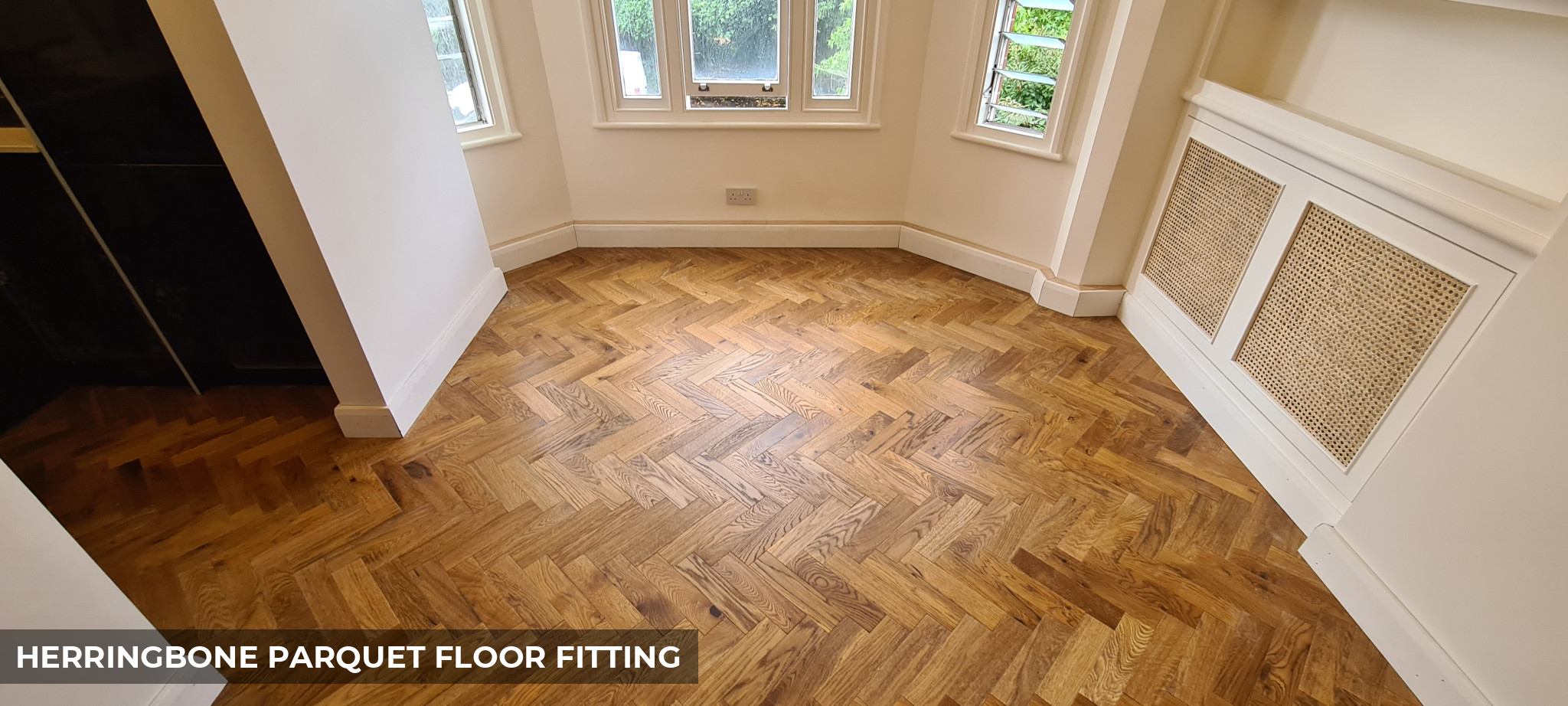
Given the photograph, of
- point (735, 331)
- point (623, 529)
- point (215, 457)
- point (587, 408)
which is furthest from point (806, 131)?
point (215, 457)

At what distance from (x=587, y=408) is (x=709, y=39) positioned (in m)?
1.95

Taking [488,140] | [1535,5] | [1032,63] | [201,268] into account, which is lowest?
[201,268]

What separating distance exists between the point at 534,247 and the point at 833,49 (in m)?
1.86

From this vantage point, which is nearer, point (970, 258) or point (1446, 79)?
point (1446, 79)

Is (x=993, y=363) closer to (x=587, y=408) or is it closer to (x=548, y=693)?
(x=587, y=408)

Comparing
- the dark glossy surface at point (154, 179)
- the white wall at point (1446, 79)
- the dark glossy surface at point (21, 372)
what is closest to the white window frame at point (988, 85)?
the white wall at point (1446, 79)

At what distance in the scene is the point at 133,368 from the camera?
2.48 m

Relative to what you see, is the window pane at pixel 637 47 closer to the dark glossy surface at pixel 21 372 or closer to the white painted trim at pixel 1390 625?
the dark glossy surface at pixel 21 372

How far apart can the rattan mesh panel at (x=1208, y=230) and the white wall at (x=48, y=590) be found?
10.5ft

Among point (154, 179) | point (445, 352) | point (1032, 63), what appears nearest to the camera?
point (154, 179)

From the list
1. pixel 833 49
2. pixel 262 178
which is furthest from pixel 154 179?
pixel 833 49

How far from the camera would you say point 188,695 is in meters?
1.47

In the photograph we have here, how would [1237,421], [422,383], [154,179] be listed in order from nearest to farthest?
[154,179] → [1237,421] → [422,383]

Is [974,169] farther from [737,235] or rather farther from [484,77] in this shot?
[484,77]
